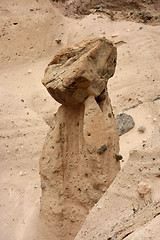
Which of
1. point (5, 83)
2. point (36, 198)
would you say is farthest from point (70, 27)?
point (36, 198)

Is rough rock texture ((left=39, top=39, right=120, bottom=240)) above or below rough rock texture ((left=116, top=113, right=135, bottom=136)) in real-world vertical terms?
above

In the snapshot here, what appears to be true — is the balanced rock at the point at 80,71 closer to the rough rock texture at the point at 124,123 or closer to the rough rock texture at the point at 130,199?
the rough rock texture at the point at 130,199

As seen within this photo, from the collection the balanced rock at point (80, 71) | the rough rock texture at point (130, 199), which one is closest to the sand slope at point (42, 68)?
the balanced rock at point (80, 71)

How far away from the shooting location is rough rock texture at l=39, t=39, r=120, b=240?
3.42 metres

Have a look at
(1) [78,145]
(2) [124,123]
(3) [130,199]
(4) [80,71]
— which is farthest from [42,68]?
(3) [130,199]

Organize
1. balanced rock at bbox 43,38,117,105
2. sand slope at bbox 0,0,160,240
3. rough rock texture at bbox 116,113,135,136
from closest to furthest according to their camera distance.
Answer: balanced rock at bbox 43,38,117,105, sand slope at bbox 0,0,160,240, rough rock texture at bbox 116,113,135,136

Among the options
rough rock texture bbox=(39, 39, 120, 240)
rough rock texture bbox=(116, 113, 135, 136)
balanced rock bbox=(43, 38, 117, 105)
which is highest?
balanced rock bbox=(43, 38, 117, 105)

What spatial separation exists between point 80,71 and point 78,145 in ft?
2.66

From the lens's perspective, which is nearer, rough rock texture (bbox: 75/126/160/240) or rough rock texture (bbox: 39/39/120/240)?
rough rock texture (bbox: 75/126/160/240)

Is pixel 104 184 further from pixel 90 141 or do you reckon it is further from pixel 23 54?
pixel 23 54

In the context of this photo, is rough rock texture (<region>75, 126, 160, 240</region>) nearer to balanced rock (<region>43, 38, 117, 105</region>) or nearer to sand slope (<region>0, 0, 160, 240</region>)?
balanced rock (<region>43, 38, 117, 105</region>)

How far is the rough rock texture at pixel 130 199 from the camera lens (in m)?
2.45

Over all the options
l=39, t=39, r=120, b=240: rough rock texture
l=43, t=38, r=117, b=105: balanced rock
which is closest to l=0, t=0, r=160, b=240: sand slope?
l=39, t=39, r=120, b=240: rough rock texture

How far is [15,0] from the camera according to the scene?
7.86m
